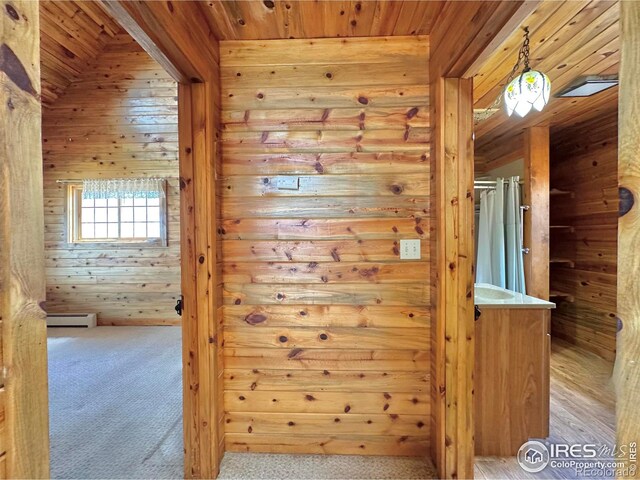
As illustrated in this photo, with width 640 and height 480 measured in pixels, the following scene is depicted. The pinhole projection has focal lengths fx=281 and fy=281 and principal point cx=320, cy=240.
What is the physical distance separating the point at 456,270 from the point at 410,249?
0.27 metres

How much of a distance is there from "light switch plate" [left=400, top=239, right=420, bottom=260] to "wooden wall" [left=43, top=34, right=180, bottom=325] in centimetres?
371

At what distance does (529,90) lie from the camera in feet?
5.38

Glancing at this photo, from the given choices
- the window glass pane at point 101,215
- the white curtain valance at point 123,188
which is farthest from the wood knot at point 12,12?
the window glass pane at point 101,215

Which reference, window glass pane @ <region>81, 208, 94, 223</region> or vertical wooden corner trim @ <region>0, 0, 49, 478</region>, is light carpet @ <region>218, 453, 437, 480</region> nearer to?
vertical wooden corner trim @ <region>0, 0, 49, 478</region>

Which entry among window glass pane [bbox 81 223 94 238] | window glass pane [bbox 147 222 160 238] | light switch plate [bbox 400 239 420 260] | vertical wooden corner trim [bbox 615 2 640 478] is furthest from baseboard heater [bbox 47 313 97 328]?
vertical wooden corner trim [bbox 615 2 640 478]

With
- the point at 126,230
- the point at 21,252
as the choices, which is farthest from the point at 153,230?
the point at 21,252

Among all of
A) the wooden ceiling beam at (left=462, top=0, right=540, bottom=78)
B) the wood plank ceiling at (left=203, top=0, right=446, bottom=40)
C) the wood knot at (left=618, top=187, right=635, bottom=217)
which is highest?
the wood plank ceiling at (left=203, top=0, right=446, bottom=40)

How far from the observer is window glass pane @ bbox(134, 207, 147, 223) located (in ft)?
14.5

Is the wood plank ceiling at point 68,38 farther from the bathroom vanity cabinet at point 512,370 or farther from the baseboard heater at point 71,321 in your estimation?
the bathroom vanity cabinet at point 512,370

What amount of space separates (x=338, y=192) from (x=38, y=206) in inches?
50.4

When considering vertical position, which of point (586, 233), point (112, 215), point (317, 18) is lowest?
point (586, 233)

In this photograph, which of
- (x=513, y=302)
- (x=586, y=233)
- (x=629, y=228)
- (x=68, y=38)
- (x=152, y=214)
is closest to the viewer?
(x=629, y=228)

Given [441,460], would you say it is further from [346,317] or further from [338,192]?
[338,192]

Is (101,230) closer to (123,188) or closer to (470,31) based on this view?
(123,188)
